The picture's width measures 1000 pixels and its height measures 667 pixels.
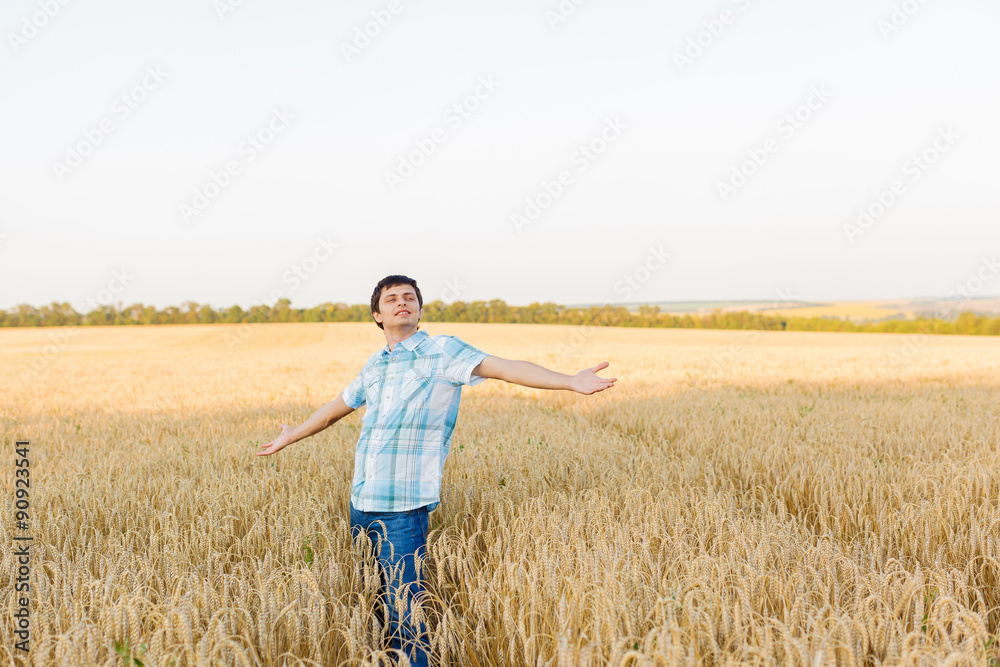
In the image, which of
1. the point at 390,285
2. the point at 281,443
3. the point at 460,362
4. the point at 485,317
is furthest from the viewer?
the point at 485,317

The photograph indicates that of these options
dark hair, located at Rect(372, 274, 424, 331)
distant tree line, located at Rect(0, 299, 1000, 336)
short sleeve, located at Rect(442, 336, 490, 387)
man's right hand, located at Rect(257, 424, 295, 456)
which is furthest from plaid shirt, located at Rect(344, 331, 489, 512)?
distant tree line, located at Rect(0, 299, 1000, 336)

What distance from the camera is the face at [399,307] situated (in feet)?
9.62

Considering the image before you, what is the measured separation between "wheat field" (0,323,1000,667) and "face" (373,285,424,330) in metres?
1.12

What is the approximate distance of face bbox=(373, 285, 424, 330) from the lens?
Result: 2.93 metres

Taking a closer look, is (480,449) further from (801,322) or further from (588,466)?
(801,322)

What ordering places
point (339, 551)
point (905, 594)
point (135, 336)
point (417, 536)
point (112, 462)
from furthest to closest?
point (135, 336)
point (112, 462)
point (339, 551)
point (417, 536)
point (905, 594)

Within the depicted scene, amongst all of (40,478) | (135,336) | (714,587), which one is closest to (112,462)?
(40,478)

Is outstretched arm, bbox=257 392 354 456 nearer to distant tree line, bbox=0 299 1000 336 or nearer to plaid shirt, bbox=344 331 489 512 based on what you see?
plaid shirt, bbox=344 331 489 512

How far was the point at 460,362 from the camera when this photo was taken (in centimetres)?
276

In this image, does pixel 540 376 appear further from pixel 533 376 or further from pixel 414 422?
pixel 414 422

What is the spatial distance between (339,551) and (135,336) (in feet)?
152

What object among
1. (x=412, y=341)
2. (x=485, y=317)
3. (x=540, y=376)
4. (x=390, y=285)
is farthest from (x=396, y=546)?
(x=485, y=317)

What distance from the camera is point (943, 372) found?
15.4 m

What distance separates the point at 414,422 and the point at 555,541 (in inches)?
35.9
